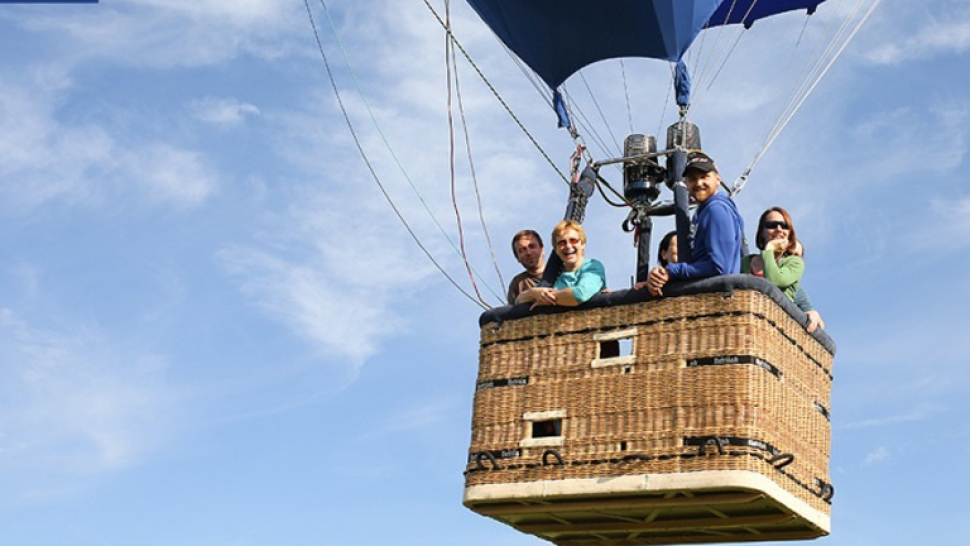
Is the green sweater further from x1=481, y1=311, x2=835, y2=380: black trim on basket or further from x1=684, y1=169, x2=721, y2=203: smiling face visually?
x1=684, y1=169, x2=721, y2=203: smiling face

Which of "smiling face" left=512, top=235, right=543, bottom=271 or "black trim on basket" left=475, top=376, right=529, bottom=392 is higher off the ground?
"smiling face" left=512, top=235, right=543, bottom=271

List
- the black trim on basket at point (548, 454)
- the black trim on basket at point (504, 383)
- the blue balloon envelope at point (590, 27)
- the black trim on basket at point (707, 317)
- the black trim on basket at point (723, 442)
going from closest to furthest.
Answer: the black trim on basket at point (723, 442) < the black trim on basket at point (707, 317) < the black trim on basket at point (548, 454) < the black trim on basket at point (504, 383) < the blue balloon envelope at point (590, 27)

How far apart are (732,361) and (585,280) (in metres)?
0.77

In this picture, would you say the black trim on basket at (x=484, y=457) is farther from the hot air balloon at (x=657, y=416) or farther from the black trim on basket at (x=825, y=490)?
the black trim on basket at (x=825, y=490)

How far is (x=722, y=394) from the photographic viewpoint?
212 inches

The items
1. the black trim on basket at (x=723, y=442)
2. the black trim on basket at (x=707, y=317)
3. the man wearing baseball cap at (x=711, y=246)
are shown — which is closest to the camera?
the black trim on basket at (x=723, y=442)

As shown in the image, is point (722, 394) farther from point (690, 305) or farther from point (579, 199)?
point (579, 199)

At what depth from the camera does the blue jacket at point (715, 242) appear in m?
5.57

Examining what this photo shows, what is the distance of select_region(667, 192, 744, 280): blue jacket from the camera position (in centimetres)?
557

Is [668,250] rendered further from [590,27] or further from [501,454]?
[590,27]

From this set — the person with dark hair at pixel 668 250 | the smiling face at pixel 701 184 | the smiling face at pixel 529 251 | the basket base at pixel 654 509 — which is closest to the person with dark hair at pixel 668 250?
the person with dark hair at pixel 668 250

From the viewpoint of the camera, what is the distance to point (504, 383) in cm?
600

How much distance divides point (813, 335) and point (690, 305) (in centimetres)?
78

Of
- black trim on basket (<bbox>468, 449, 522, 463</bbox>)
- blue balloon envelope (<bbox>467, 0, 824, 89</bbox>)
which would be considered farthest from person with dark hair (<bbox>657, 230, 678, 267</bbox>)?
blue balloon envelope (<bbox>467, 0, 824, 89</bbox>)
